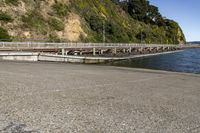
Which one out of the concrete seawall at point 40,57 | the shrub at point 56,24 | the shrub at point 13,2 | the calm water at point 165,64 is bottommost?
the calm water at point 165,64

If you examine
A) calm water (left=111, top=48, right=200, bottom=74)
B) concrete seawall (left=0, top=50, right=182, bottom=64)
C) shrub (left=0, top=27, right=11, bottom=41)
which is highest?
shrub (left=0, top=27, right=11, bottom=41)

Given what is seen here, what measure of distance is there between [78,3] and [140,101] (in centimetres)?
7513

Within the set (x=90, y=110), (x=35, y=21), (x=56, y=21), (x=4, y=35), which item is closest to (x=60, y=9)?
(x=56, y=21)

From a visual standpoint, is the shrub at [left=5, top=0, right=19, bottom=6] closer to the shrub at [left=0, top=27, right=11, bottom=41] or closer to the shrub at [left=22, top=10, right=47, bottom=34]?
the shrub at [left=22, top=10, right=47, bottom=34]

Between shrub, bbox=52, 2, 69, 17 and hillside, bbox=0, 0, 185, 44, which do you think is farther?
shrub, bbox=52, 2, 69, 17

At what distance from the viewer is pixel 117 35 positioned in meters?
92.5

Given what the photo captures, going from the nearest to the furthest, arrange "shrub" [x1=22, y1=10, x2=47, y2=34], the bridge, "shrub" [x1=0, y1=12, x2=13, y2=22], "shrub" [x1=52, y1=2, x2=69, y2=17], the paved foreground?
the paved foreground, the bridge, "shrub" [x1=0, y1=12, x2=13, y2=22], "shrub" [x1=22, y1=10, x2=47, y2=34], "shrub" [x1=52, y1=2, x2=69, y2=17]

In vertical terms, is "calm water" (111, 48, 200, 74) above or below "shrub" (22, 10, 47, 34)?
below

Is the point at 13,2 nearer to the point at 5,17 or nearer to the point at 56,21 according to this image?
the point at 5,17

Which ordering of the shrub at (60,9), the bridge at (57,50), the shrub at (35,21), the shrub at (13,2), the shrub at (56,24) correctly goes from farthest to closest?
1. the shrub at (60,9)
2. the shrub at (56,24)
3. the shrub at (13,2)
4. the shrub at (35,21)
5. the bridge at (57,50)

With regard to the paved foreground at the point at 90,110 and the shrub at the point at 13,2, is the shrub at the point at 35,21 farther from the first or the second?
the paved foreground at the point at 90,110

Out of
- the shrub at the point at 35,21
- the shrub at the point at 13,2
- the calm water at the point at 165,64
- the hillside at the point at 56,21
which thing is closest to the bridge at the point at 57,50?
the calm water at the point at 165,64

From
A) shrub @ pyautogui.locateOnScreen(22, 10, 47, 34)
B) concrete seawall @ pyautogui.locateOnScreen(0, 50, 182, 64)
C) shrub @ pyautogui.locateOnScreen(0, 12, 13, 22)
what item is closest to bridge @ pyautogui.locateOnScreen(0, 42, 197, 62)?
concrete seawall @ pyautogui.locateOnScreen(0, 50, 182, 64)

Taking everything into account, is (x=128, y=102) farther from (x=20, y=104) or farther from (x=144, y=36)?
(x=144, y=36)
